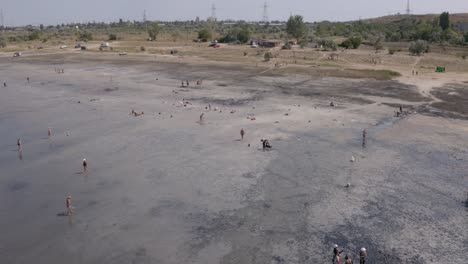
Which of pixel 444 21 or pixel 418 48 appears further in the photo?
pixel 444 21

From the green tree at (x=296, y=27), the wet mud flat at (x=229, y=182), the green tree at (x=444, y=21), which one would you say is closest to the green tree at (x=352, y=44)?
the green tree at (x=296, y=27)

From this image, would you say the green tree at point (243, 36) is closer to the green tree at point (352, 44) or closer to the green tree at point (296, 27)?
the green tree at point (296, 27)

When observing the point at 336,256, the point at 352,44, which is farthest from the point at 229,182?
the point at 352,44

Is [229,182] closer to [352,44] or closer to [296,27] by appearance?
[352,44]

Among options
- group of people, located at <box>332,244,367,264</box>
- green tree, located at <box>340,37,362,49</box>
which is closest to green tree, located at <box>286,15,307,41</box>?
green tree, located at <box>340,37,362,49</box>

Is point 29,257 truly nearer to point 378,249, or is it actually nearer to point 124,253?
point 124,253

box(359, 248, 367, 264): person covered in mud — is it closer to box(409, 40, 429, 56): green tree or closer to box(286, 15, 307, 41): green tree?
box(409, 40, 429, 56): green tree

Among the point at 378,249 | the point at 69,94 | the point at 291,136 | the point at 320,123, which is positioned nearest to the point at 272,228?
the point at 378,249

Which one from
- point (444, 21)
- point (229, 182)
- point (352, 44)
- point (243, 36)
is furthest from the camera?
point (444, 21)
